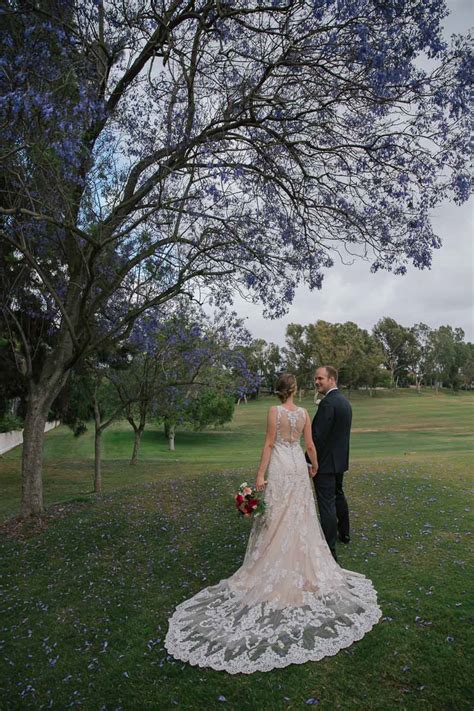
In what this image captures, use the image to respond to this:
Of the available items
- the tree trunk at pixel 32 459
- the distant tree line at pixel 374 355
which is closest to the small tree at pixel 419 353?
the distant tree line at pixel 374 355

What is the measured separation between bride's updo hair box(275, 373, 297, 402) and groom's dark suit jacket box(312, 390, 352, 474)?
1.03 metres

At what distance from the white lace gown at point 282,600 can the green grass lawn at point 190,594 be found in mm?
158

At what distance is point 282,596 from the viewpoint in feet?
17.9

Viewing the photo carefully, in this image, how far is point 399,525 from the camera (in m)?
8.79

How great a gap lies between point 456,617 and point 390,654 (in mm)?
986


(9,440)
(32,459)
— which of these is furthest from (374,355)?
(32,459)

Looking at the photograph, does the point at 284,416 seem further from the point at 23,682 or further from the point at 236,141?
the point at 236,141

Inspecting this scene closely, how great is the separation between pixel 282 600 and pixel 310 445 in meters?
1.79

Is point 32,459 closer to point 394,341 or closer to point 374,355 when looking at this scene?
point 374,355

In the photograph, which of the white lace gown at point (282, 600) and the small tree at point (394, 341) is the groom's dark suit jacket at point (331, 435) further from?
the small tree at point (394, 341)

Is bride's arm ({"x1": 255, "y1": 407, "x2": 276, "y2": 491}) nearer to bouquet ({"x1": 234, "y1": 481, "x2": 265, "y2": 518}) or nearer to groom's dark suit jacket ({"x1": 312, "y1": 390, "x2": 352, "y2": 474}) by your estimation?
bouquet ({"x1": 234, "y1": 481, "x2": 265, "y2": 518})

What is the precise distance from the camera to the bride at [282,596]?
15.6ft

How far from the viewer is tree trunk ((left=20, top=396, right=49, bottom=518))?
11219mm

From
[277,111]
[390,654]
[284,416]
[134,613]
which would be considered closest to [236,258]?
[277,111]
